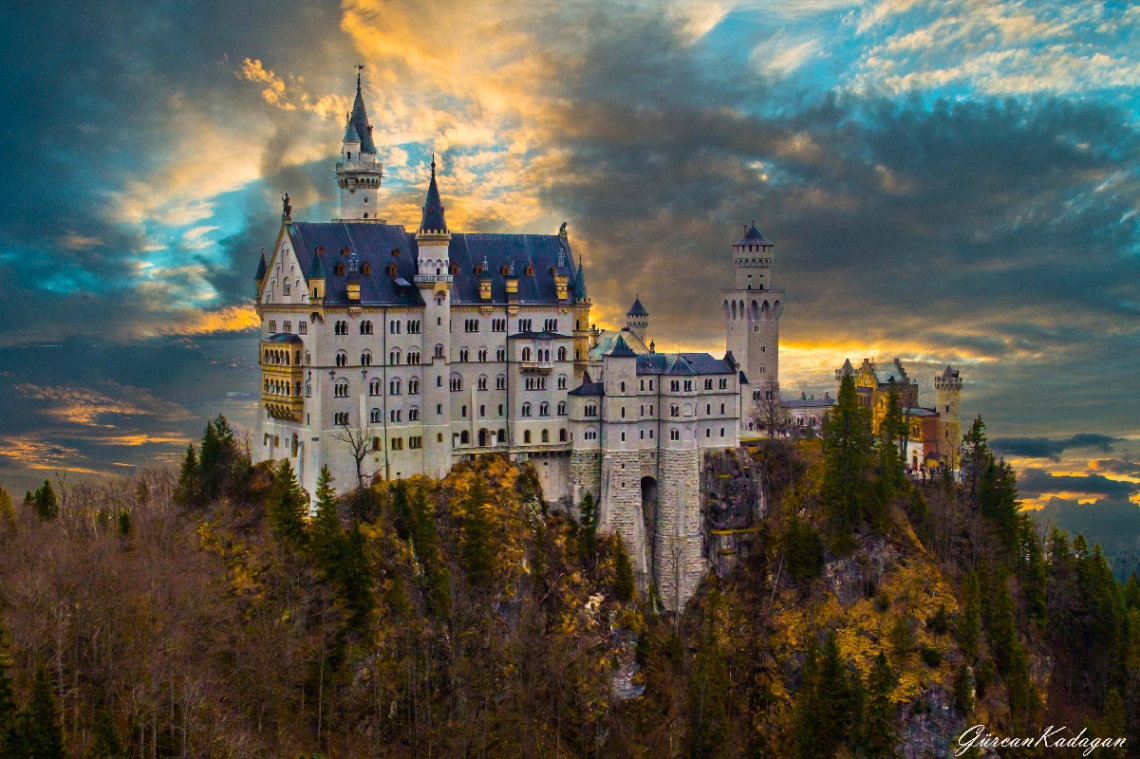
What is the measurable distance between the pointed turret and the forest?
20.5 meters

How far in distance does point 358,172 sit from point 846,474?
51.9 metres

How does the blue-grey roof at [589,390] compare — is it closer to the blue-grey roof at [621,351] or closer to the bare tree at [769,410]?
the blue-grey roof at [621,351]

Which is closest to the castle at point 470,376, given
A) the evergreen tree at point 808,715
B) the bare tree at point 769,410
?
the bare tree at point 769,410

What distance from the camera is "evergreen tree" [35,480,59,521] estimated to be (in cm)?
8712

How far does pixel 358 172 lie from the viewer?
9850 cm

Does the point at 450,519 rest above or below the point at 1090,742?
above

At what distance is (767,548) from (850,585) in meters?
8.52

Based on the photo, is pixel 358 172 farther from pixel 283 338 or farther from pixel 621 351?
pixel 621 351

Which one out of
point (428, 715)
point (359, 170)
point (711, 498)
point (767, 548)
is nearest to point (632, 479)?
point (711, 498)

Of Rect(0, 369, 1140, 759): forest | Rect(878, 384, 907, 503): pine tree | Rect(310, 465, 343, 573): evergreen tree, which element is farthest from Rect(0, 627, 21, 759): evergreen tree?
Rect(878, 384, 907, 503): pine tree

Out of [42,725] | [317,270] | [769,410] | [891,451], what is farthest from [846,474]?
[42,725]

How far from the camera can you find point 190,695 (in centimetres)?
6319

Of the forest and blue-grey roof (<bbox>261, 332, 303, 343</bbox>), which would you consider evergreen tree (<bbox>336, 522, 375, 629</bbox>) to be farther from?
blue-grey roof (<bbox>261, 332, 303, 343</bbox>)

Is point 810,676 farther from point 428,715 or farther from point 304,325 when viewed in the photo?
point 304,325
